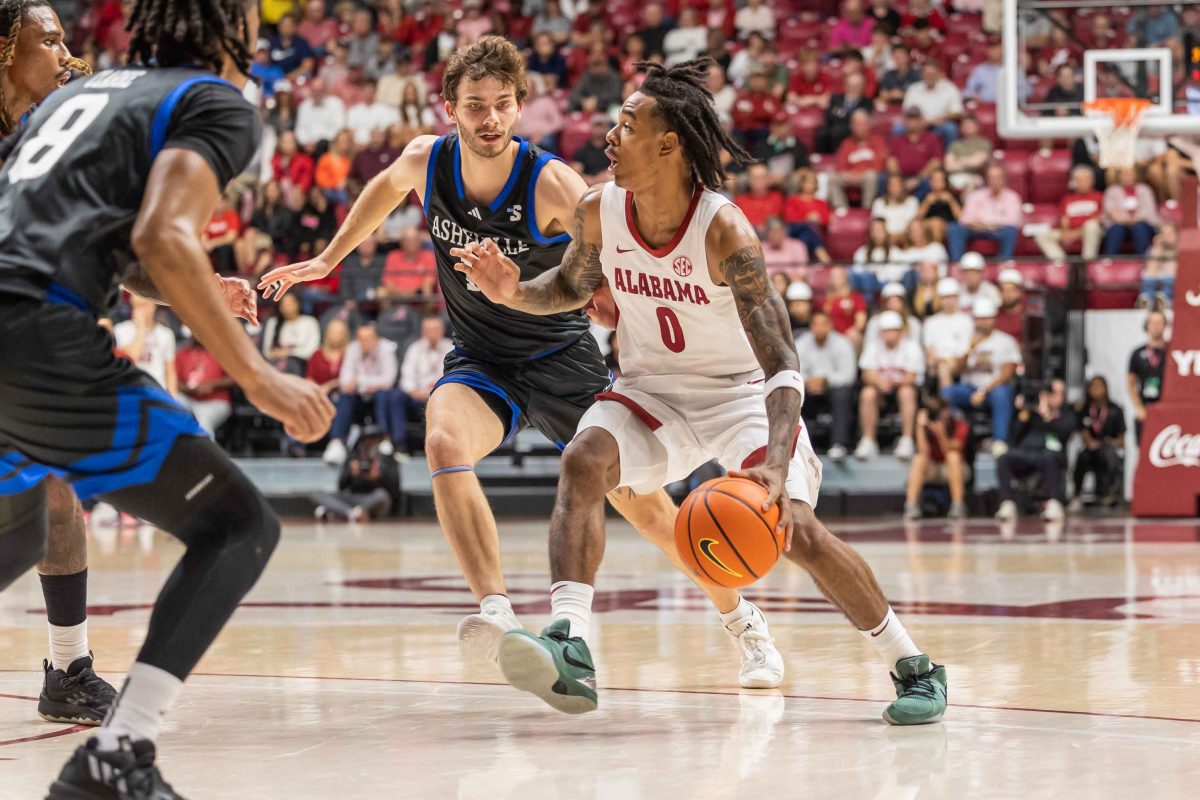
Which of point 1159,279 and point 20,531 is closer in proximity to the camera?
point 20,531

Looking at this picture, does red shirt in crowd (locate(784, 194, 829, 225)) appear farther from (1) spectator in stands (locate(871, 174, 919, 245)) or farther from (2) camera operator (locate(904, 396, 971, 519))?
(2) camera operator (locate(904, 396, 971, 519))

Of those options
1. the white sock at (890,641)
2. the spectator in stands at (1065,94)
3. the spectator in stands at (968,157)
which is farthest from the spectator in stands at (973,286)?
the white sock at (890,641)

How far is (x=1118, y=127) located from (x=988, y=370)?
2566 mm

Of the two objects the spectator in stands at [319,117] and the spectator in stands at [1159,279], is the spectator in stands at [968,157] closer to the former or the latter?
the spectator in stands at [1159,279]

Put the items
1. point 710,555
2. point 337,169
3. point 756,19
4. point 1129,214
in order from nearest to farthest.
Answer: point 710,555, point 1129,214, point 337,169, point 756,19

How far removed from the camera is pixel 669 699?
4902 mm

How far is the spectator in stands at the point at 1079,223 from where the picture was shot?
1520 cm

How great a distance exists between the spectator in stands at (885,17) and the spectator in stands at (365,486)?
836 centimetres

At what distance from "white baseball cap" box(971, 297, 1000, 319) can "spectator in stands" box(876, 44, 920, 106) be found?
4.51 meters

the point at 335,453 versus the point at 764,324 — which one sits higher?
the point at 764,324

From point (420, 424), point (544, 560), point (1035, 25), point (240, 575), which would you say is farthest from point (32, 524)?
point (1035, 25)

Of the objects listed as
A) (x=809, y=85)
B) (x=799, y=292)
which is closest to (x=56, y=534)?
(x=799, y=292)

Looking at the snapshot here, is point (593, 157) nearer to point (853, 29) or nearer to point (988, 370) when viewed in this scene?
point (853, 29)

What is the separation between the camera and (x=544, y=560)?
32.4 feet
